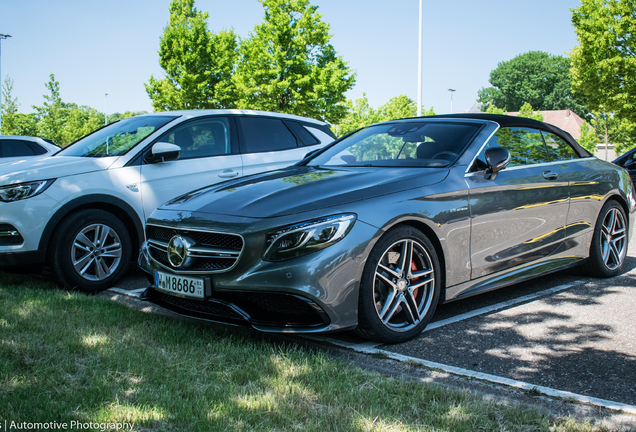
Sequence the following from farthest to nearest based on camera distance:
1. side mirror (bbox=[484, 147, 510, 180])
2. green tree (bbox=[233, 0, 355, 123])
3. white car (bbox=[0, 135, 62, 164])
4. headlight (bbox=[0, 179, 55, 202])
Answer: green tree (bbox=[233, 0, 355, 123]) → white car (bbox=[0, 135, 62, 164]) → headlight (bbox=[0, 179, 55, 202]) → side mirror (bbox=[484, 147, 510, 180])

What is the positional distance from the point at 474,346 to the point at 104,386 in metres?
2.32

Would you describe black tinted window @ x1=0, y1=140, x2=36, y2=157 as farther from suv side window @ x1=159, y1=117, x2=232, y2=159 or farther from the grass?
the grass

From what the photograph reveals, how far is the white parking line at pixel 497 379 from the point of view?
2832mm

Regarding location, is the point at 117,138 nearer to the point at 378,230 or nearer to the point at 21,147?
the point at 378,230

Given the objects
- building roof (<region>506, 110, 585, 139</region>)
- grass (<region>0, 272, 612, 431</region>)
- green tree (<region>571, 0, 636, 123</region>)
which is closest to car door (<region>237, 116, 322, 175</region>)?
grass (<region>0, 272, 612, 431</region>)

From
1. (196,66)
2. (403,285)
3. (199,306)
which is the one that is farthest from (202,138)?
(196,66)

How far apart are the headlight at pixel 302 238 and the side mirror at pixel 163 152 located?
8.83ft

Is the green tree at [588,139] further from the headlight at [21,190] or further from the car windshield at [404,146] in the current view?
the headlight at [21,190]

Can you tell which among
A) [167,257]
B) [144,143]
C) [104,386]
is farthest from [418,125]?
[104,386]

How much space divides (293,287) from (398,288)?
82 centimetres

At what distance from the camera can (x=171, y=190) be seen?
19.5 ft

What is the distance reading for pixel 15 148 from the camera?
10.8 m

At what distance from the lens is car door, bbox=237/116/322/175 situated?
6.71 metres

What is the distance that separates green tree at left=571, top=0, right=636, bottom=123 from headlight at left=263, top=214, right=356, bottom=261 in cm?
2030
